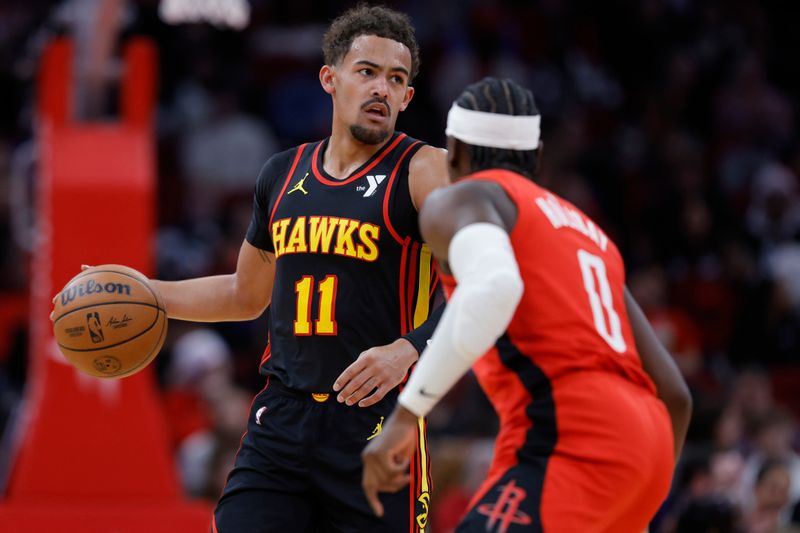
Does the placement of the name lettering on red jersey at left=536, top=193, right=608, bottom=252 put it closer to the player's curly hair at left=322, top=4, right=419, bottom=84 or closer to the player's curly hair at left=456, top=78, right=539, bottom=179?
the player's curly hair at left=456, top=78, right=539, bottom=179

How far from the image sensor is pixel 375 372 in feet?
16.2

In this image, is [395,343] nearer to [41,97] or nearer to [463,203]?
[463,203]

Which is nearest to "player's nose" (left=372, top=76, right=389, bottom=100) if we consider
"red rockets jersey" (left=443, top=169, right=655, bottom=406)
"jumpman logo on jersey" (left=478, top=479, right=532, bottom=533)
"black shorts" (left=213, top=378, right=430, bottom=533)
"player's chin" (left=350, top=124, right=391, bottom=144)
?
"player's chin" (left=350, top=124, right=391, bottom=144)

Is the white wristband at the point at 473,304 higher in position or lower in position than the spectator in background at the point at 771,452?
higher

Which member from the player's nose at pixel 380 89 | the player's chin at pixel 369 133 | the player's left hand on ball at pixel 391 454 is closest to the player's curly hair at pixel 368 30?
the player's nose at pixel 380 89

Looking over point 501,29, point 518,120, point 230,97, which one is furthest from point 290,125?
point 518,120

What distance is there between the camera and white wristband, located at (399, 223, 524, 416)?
3830 mm

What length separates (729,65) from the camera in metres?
17.5

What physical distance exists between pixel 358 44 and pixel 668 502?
18.8 feet

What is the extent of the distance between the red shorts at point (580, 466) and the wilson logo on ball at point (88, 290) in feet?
6.81

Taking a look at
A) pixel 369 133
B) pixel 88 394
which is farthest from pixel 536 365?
pixel 88 394

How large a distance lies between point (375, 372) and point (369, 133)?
1.03 m

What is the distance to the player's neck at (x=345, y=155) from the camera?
5.48 meters

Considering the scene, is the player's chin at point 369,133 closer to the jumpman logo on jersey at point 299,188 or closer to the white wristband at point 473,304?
the jumpman logo on jersey at point 299,188
